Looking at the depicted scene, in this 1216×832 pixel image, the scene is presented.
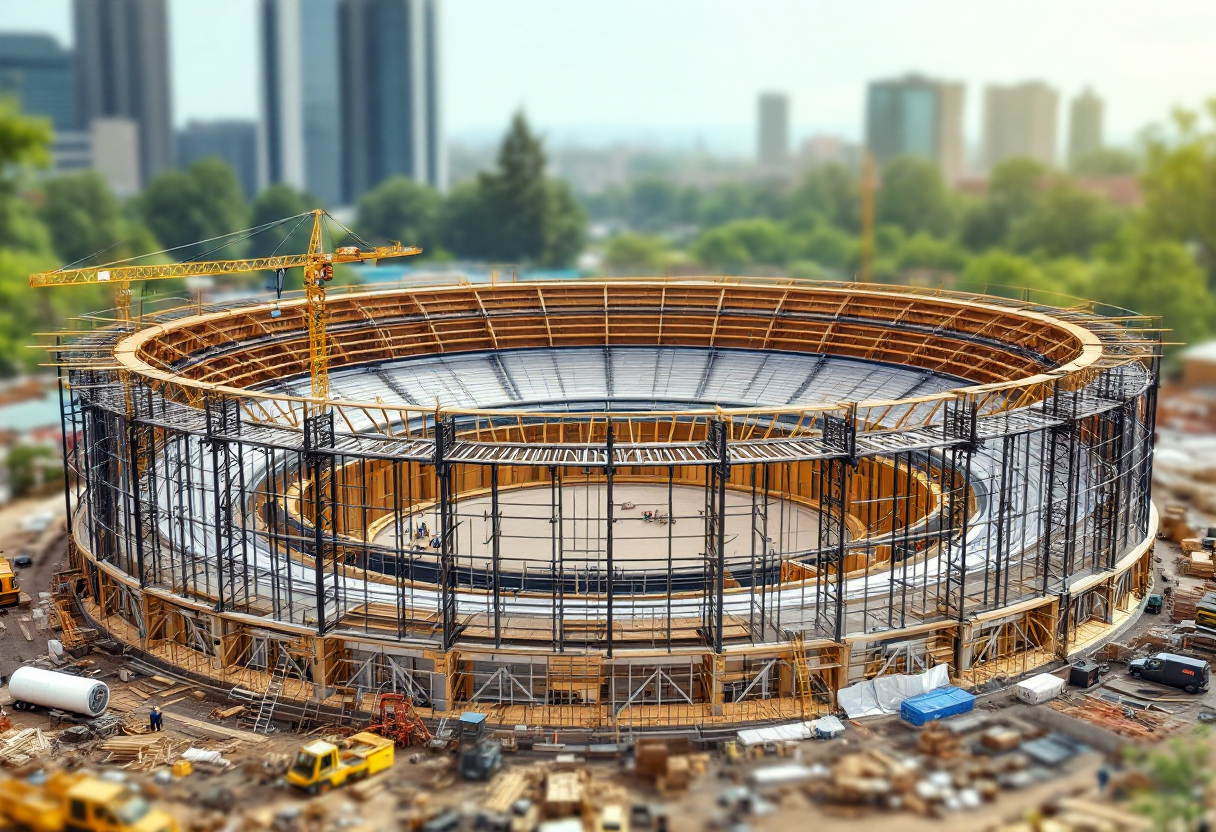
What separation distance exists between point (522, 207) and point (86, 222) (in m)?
62.0

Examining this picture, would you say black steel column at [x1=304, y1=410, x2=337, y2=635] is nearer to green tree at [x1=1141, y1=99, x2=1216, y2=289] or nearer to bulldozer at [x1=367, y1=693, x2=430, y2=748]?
bulldozer at [x1=367, y1=693, x2=430, y2=748]

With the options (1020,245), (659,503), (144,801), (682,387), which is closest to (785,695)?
(144,801)

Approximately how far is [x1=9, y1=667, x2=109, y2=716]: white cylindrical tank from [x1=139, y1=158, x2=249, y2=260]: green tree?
141896 mm

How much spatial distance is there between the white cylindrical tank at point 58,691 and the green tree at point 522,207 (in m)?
141

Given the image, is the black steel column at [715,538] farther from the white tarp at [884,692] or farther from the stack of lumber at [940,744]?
the stack of lumber at [940,744]

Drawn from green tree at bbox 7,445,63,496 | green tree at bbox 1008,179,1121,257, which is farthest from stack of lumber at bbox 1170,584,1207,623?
green tree at bbox 1008,179,1121,257

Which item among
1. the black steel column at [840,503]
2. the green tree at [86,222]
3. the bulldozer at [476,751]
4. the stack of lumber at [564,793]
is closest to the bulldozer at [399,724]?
the bulldozer at [476,751]

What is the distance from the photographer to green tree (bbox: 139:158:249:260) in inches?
7018

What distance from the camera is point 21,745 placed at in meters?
40.2

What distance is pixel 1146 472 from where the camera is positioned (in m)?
55.8

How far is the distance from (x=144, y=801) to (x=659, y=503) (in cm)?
3903

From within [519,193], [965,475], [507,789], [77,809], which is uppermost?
[519,193]

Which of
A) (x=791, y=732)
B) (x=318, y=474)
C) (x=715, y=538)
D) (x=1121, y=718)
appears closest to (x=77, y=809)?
(x=318, y=474)

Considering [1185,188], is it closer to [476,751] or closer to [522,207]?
[522,207]
